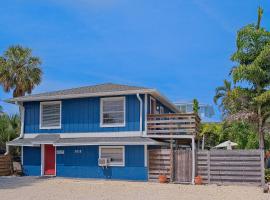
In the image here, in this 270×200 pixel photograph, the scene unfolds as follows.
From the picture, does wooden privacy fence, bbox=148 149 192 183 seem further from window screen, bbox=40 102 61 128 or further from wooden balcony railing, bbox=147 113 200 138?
window screen, bbox=40 102 61 128

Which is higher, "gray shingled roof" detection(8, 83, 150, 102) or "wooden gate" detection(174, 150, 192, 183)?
"gray shingled roof" detection(8, 83, 150, 102)

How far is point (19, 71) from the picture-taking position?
124 feet

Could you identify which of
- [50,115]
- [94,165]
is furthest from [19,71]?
[94,165]

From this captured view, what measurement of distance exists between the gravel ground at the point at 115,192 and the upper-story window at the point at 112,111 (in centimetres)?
455

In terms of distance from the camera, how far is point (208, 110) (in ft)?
190

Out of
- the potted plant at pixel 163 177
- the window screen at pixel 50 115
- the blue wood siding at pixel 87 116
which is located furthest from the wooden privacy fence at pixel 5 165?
the potted plant at pixel 163 177

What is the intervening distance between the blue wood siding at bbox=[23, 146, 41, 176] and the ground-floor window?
4440 millimetres

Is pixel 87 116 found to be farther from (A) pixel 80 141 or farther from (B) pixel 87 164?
(B) pixel 87 164

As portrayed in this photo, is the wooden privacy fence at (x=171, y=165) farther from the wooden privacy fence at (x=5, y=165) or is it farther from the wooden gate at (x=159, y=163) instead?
the wooden privacy fence at (x=5, y=165)

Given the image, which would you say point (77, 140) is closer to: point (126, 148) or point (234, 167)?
point (126, 148)

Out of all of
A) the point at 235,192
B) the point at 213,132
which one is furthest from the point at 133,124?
the point at 213,132

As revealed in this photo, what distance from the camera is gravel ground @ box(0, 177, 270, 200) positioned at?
16.6 m

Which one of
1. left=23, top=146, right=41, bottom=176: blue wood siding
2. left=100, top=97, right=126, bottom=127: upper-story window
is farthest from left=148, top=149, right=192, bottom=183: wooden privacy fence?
left=23, top=146, right=41, bottom=176: blue wood siding

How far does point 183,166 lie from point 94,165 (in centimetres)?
537
